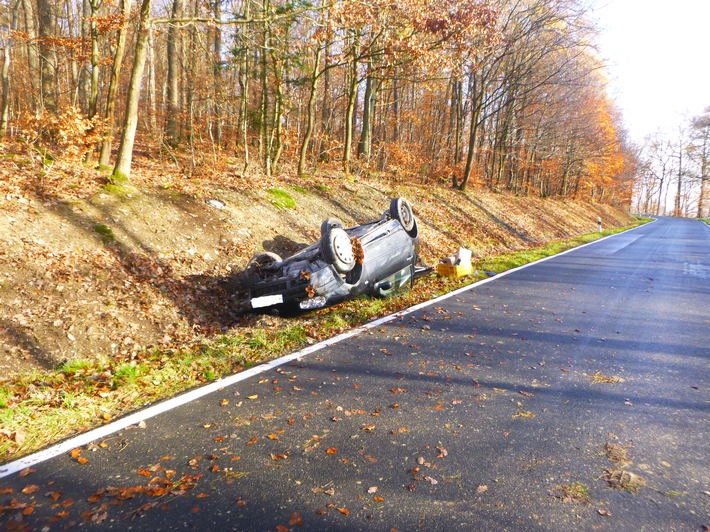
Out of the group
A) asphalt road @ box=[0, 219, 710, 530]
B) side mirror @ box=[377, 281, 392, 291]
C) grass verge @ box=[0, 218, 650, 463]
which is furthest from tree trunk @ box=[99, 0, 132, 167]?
asphalt road @ box=[0, 219, 710, 530]

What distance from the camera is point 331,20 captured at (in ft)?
33.0

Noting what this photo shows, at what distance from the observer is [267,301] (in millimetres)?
6332

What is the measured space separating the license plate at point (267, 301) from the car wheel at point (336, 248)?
92 cm

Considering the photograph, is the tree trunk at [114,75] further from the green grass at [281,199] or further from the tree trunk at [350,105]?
the tree trunk at [350,105]

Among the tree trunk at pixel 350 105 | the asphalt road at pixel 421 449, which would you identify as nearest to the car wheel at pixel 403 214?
the asphalt road at pixel 421 449

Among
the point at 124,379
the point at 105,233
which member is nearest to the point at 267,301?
the point at 124,379

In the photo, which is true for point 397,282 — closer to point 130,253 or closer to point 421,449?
point 130,253

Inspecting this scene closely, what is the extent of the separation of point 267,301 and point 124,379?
2.45 meters

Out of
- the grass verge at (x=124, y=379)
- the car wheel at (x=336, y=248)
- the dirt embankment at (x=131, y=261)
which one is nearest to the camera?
the grass verge at (x=124, y=379)

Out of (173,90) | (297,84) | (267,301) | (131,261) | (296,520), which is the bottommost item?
(296,520)

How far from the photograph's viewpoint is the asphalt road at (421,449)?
94.4 inches

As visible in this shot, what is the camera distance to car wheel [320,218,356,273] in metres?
6.39

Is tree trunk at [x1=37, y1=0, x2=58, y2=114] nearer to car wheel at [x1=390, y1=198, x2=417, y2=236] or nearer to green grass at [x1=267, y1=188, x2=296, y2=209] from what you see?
green grass at [x1=267, y1=188, x2=296, y2=209]

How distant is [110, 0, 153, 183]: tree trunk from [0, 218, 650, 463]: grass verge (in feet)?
18.1
